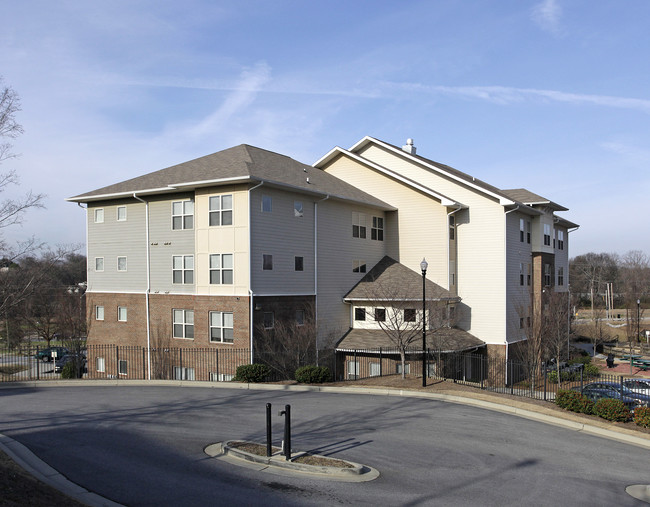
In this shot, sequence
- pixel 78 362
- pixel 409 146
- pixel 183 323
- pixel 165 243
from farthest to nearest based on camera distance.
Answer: pixel 409 146 < pixel 78 362 < pixel 165 243 < pixel 183 323

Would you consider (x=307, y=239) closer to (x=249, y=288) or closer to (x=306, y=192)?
(x=306, y=192)

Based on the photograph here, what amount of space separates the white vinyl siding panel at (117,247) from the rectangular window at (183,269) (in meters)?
2.54

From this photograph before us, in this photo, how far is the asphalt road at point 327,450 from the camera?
884 centimetres

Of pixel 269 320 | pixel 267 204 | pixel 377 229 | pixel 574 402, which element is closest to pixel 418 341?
A: pixel 269 320

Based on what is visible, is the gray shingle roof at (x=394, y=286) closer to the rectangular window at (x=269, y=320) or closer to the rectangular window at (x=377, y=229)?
the rectangular window at (x=377, y=229)

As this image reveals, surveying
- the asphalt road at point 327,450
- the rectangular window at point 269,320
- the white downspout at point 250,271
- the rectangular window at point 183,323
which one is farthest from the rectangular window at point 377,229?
the asphalt road at point 327,450

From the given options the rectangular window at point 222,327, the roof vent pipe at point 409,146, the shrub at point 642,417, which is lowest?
the shrub at point 642,417

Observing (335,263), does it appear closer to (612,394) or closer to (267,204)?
(267,204)

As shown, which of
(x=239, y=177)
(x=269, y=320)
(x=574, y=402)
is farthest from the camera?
(x=269, y=320)

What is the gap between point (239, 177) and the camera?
2469 centimetres

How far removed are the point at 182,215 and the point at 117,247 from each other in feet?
18.9

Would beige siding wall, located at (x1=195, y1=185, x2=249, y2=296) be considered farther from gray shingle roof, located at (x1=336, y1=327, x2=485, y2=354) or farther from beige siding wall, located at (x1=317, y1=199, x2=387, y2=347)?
gray shingle roof, located at (x1=336, y1=327, x2=485, y2=354)

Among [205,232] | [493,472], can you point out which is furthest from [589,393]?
[205,232]

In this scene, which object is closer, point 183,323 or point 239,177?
point 239,177
